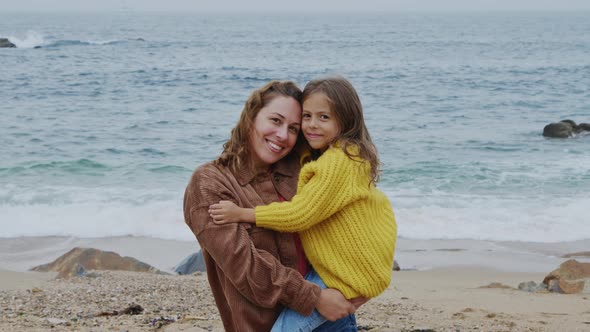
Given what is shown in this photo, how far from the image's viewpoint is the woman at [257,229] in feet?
9.78

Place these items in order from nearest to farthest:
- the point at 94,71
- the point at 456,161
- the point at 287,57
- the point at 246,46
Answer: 1. the point at 456,161
2. the point at 94,71
3. the point at 287,57
4. the point at 246,46

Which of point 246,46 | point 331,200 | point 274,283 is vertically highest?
point 331,200

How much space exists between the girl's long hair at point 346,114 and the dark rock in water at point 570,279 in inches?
205

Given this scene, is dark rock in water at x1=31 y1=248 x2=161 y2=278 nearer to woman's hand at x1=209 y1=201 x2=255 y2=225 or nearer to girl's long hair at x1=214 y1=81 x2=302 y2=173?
girl's long hair at x1=214 y1=81 x2=302 y2=173

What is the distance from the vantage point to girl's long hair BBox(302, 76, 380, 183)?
318 centimetres

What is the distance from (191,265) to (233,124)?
1195 cm

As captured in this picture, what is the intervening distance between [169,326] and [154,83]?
24.6 metres

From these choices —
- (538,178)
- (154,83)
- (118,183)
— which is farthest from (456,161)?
(154,83)

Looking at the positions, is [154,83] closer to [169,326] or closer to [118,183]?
[118,183]

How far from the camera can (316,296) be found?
10.1 feet

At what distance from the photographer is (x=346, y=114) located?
3.22m

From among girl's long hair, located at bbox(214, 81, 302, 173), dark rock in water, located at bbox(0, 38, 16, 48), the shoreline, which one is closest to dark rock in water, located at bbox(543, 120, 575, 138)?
the shoreline

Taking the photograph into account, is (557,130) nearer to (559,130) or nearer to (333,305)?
(559,130)

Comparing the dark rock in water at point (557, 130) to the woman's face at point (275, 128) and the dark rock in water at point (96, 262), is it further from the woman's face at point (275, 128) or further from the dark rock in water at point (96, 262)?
the woman's face at point (275, 128)
